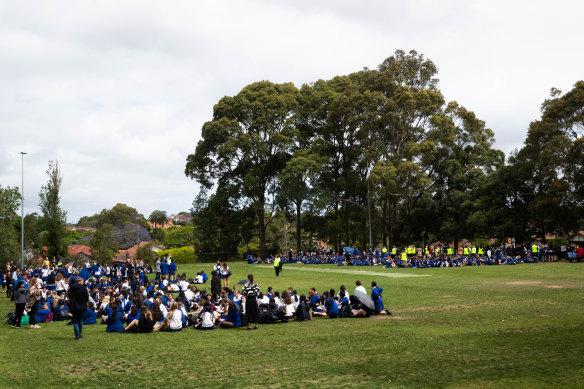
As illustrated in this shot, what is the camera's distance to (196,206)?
56.5 metres

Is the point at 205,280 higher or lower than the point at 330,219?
lower

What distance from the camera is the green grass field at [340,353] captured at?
7.49 m

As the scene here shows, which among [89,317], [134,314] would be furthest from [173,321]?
[89,317]

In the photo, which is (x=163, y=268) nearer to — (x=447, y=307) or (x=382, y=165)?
(x=447, y=307)

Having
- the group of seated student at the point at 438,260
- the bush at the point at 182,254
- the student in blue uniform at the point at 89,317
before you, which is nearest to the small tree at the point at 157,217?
the bush at the point at 182,254

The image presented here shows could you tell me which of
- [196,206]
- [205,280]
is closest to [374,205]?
[196,206]

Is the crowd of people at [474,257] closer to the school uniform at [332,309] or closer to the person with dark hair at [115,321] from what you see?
the school uniform at [332,309]

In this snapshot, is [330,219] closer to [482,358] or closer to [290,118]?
[290,118]

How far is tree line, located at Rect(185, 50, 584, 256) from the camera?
3950cm

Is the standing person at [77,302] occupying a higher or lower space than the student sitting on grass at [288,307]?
higher

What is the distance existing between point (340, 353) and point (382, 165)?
3503cm

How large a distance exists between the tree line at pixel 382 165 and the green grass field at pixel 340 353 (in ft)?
88.5

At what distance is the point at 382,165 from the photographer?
4325 cm

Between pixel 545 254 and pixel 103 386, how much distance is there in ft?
117
